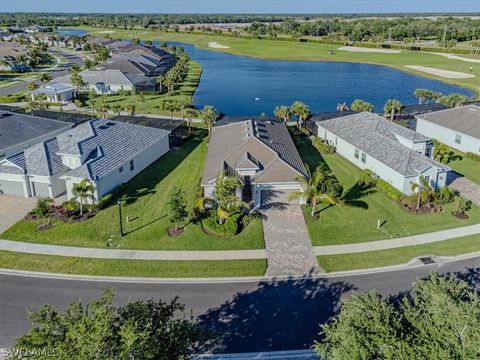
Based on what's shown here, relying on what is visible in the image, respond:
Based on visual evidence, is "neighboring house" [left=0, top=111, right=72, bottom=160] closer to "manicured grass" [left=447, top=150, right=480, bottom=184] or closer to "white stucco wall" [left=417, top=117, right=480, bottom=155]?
"manicured grass" [left=447, top=150, right=480, bottom=184]

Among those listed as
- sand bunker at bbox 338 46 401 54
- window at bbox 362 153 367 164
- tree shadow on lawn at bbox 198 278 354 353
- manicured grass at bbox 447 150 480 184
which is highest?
sand bunker at bbox 338 46 401 54

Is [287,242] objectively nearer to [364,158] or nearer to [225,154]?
[225,154]

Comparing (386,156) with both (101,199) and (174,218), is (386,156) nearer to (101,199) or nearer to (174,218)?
(174,218)

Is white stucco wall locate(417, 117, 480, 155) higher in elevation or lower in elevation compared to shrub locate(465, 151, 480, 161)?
higher

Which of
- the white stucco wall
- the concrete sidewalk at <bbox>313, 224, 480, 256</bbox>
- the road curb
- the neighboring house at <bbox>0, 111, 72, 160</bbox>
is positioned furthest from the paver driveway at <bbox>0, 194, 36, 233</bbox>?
the white stucco wall

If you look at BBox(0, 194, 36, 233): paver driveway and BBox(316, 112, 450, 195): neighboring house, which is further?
BBox(316, 112, 450, 195): neighboring house

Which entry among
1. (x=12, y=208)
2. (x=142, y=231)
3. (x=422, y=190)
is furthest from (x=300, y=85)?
(x=12, y=208)

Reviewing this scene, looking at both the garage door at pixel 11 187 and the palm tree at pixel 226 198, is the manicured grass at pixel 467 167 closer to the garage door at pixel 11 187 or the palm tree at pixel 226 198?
the palm tree at pixel 226 198

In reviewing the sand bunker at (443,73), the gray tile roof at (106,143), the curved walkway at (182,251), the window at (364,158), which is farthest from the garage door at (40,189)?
the sand bunker at (443,73)
